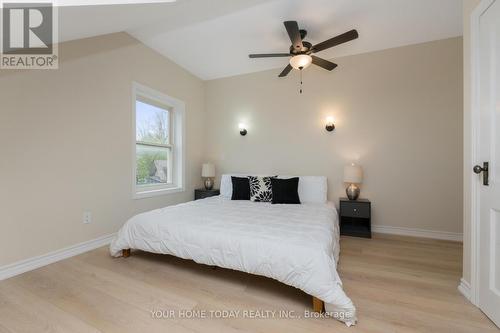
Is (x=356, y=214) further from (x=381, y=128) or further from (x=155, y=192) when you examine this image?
(x=155, y=192)

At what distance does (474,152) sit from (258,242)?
66.5 inches

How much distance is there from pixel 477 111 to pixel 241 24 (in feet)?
7.90

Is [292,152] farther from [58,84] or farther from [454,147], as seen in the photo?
[58,84]

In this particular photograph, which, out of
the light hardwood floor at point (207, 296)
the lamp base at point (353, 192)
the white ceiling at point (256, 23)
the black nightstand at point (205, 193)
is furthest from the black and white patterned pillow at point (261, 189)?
the white ceiling at point (256, 23)

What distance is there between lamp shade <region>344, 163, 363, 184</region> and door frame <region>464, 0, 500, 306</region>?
57.7 inches

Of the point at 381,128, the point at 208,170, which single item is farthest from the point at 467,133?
the point at 208,170

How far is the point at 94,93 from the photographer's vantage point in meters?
2.51

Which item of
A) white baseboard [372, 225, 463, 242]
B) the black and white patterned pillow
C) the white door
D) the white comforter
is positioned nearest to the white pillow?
the black and white patterned pillow

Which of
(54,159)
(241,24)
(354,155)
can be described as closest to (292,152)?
(354,155)

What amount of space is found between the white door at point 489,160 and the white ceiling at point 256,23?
3.84 ft

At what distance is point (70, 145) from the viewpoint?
90.0 inches

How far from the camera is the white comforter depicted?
1.39 meters

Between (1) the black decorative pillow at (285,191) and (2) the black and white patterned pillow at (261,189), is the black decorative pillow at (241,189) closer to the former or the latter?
(2) the black and white patterned pillow at (261,189)

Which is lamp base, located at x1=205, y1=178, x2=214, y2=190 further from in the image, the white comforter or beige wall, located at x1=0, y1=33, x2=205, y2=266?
the white comforter
